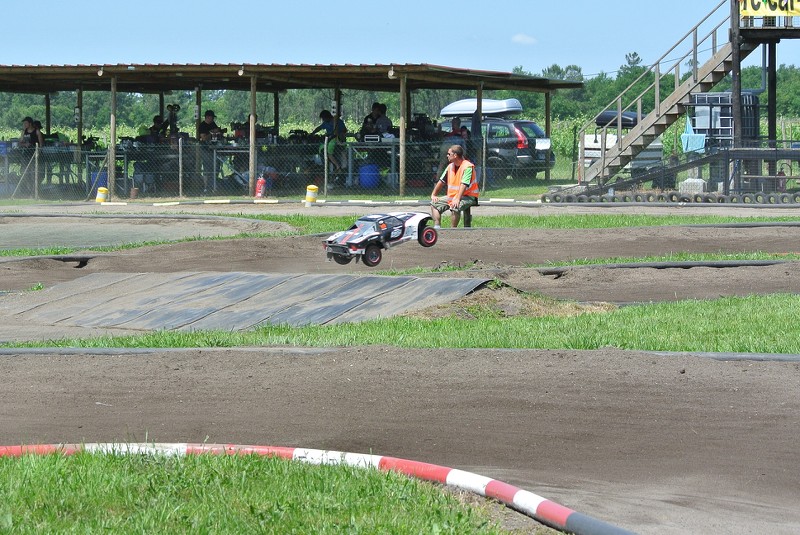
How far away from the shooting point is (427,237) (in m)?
17.8

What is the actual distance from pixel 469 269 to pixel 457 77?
23.4 meters

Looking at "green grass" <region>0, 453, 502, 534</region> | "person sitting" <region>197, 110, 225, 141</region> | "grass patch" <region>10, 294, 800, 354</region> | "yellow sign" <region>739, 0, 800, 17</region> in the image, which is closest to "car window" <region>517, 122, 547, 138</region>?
"person sitting" <region>197, 110, 225, 141</region>

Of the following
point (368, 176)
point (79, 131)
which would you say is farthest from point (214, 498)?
point (79, 131)

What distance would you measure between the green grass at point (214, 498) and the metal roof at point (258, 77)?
28.5m

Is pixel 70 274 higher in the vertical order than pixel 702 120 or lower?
lower

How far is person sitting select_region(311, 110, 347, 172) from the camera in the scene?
119 ft

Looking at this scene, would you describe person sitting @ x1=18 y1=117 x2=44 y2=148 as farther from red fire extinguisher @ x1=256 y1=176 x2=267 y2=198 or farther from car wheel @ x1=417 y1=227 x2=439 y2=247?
car wheel @ x1=417 y1=227 x2=439 y2=247

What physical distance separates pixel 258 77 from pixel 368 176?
4799mm

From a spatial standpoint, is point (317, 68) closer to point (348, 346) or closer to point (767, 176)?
point (767, 176)

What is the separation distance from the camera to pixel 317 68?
34.9m

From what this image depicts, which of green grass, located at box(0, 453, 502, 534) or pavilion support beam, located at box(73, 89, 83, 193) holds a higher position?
pavilion support beam, located at box(73, 89, 83, 193)

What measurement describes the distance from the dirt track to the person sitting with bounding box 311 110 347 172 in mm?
26574

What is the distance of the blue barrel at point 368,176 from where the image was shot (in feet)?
120

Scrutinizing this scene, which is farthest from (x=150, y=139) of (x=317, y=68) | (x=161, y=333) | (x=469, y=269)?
(x=161, y=333)
